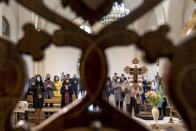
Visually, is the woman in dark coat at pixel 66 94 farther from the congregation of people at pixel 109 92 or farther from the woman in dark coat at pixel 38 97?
the woman in dark coat at pixel 38 97

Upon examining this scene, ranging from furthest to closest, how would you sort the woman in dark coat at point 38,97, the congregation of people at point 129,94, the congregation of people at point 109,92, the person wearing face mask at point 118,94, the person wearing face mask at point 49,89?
the person wearing face mask at point 49,89 < the person wearing face mask at point 118,94 < the congregation of people at point 129,94 < the congregation of people at point 109,92 < the woman in dark coat at point 38,97

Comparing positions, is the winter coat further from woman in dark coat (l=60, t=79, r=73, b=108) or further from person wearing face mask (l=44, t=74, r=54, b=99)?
woman in dark coat (l=60, t=79, r=73, b=108)

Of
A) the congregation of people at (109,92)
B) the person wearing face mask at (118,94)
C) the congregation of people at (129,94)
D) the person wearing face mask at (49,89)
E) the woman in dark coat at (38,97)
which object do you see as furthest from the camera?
the person wearing face mask at (49,89)

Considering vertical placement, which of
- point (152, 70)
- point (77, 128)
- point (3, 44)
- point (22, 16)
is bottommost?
point (77, 128)

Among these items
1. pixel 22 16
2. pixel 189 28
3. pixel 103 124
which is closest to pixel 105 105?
pixel 103 124

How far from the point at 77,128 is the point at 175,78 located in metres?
0.20

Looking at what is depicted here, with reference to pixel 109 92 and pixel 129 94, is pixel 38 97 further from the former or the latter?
pixel 129 94

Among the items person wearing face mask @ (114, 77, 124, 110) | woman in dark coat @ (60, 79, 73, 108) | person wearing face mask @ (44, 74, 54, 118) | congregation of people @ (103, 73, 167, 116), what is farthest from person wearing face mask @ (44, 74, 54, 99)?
person wearing face mask @ (114, 77, 124, 110)

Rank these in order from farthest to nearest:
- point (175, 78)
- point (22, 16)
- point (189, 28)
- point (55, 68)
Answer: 1. point (55, 68)
2. point (22, 16)
3. point (189, 28)
4. point (175, 78)

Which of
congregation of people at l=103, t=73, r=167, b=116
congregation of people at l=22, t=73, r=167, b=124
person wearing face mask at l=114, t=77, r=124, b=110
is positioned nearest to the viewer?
congregation of people at l=22, t=73, r=167, b=124

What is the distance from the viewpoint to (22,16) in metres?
15.5

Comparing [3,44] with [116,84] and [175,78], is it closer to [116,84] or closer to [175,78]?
[175,78]

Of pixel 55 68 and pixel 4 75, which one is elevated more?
pixel 55 68

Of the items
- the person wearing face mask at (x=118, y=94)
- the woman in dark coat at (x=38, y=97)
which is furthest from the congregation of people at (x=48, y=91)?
the person wearing face mask at (x=118, y=94)
